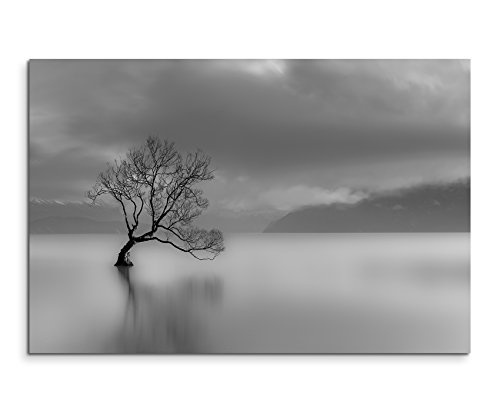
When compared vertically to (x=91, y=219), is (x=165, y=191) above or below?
Answer: above

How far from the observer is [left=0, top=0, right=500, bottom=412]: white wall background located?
3.54 meters

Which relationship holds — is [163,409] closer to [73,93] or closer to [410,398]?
[410,398]

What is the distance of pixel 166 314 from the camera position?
3537 millimetres

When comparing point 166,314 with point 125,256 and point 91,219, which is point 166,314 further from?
point 91,219

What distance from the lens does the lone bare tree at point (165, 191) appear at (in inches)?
139

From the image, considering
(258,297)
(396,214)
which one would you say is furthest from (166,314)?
(396,214)

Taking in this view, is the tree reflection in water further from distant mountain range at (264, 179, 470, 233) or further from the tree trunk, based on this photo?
distant mountain range at (264, 179, 470, 233)

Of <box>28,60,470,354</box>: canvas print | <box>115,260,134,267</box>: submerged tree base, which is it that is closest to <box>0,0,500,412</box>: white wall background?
<box>28,60,470,354</box>: canvas print

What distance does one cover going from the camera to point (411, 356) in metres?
3.53

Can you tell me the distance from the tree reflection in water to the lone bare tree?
171mm
